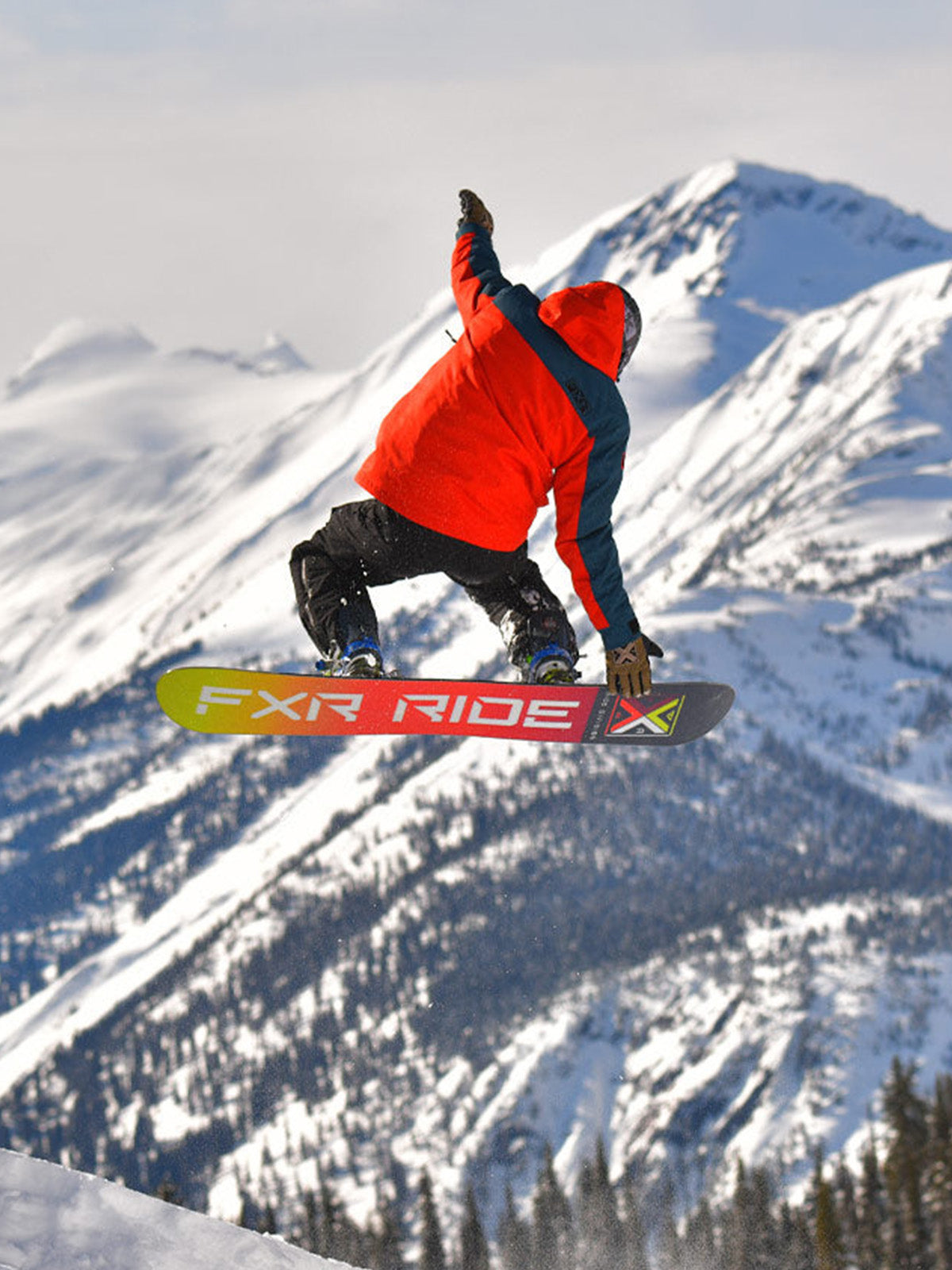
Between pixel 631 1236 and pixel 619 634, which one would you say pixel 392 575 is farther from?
pixel 631 1236

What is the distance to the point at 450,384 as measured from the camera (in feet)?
25.1

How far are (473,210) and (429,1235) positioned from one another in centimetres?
6741

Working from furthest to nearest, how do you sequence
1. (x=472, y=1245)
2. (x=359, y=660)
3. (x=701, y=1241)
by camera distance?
(x=701, y=1241), (x=472, y=1245), (x=359, y=660)

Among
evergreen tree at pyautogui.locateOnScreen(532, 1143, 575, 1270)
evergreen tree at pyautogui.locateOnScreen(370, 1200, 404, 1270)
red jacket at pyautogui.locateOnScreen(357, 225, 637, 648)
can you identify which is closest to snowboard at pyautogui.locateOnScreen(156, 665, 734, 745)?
red jacket at pyautogui.locateOnScreen(357, 225, 637, 648)

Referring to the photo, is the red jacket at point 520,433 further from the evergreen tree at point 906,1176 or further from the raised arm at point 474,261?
the evergreen tree at point 906,1176

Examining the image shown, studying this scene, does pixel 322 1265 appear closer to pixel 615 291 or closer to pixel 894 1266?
pixel 615 291

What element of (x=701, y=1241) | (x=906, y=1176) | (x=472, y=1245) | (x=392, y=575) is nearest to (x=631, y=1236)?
(x=701, y=1241)

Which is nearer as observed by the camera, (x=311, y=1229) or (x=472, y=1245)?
(x=311, y=1229)

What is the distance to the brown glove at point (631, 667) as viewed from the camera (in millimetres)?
8344

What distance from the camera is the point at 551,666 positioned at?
9.55m

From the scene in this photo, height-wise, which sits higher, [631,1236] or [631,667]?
[631,667]

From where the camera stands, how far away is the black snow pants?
8.32m

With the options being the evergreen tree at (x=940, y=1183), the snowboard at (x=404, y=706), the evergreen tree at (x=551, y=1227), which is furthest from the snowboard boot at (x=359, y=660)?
the evergreen tree at (x=551, y=1227)

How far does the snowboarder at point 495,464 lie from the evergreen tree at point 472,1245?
66.4 m
